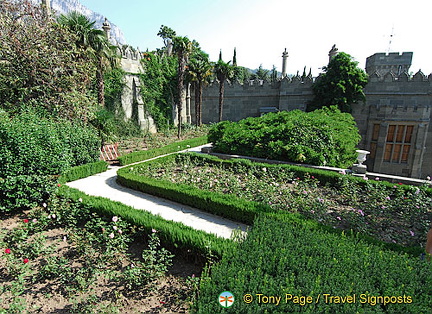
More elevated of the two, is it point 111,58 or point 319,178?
point 111,58

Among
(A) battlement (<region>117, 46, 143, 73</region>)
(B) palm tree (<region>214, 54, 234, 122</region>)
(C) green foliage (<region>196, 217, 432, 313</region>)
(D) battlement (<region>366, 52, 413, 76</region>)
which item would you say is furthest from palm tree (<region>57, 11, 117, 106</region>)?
(D) battlement (<region>366, 52, 413, 76</region>)

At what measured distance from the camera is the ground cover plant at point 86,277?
3.08 metres

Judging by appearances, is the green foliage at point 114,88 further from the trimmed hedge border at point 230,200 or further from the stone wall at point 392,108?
the stone wall at point 392,108

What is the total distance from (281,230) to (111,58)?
1193 cm

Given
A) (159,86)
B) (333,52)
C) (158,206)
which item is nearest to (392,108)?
(333,52)

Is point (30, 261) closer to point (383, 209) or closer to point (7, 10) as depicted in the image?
point (383, 209)

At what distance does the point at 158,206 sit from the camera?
6199mm

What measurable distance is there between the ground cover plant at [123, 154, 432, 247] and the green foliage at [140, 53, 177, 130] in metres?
9.68

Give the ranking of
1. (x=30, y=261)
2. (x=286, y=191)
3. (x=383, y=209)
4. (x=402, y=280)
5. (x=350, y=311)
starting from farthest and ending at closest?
1. (x=286, y=191)
2. (x=383, y=209)
3. (x=30, y=261)
4. (x=402, y=280)
5. (x=350, y=311)

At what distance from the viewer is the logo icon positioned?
2192 mm

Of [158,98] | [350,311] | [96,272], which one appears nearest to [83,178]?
[96,272]

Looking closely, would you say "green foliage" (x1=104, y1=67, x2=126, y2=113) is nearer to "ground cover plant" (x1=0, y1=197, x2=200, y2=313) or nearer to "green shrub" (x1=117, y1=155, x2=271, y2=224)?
"green shrub" (x1=117, y1=155, x2=271, y2=224)

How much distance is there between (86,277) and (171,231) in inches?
53.9

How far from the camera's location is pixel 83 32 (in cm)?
1042
